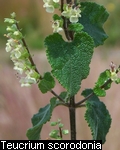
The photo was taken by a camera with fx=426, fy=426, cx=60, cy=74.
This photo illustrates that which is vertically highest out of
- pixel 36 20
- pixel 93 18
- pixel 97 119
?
pixel 36 20

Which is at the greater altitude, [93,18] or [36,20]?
[36,20]

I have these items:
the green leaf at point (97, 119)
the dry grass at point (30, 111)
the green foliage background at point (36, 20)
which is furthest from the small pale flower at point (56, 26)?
the green foliage background at point (36, 20)

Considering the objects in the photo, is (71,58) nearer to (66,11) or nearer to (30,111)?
(66,11)

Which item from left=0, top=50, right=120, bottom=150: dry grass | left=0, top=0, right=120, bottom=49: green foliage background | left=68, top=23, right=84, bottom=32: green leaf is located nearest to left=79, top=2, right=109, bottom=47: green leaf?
left=68, top=23, right=84, bottom=32: green leaf

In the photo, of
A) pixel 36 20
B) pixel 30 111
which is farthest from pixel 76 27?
pixel 36 20

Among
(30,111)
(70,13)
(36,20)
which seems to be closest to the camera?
(70,13)

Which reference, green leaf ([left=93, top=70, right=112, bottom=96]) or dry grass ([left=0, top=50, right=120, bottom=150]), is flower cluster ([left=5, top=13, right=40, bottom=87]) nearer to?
green leaf ([left=93, top=70, right=112, bottom=96])

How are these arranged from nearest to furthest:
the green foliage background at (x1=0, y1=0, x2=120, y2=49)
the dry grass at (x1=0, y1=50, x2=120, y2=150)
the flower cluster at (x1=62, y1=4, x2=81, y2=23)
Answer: the flower cluster at (x1=62, y1=4, x2=81, y2=23), the dry grass at (x1=0, y1=50, x2=120, y2=150), the green foliage background at (x1=0, y1=0, x2=120, y2=49)
